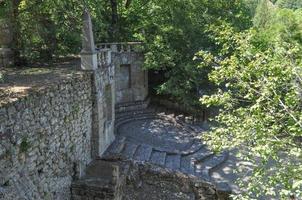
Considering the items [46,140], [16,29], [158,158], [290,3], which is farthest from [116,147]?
[290,3]

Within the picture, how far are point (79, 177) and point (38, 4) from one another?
6584 millimetres

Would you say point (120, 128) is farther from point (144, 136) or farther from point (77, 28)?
point (77, 28)

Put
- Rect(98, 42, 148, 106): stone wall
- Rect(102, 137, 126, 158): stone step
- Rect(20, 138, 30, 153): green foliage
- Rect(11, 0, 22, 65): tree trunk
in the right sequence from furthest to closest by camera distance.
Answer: Rect(98, 42, 148, 106): stone wall < Rect(102, 137, 126, 158): stone step < Rect(11, 0, 22, 65): tree trunk < Rect(20, 138, 30, 153): green foliage

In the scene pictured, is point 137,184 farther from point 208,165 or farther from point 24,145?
point 24,145

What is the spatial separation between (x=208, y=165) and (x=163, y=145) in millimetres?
2264

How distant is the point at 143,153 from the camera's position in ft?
51.9

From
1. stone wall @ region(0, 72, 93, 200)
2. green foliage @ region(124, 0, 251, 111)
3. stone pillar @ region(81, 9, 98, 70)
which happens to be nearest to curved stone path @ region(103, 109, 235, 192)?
green foliage @ region(124, 0, 251, 111)

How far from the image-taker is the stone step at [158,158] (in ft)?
50.2

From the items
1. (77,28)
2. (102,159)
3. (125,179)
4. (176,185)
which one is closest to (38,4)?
(77,28)

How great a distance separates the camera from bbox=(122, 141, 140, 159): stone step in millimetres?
15184

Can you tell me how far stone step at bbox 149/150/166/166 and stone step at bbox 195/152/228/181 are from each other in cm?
143

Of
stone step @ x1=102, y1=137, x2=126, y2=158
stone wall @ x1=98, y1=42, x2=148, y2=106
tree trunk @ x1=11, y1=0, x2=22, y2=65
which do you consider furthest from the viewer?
stone wall @ x1=98, y1=42, x2=148, y2=106

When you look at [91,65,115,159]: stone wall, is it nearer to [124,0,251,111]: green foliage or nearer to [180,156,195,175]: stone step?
[180,156,195,175]: stone step

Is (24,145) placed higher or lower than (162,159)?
higher
